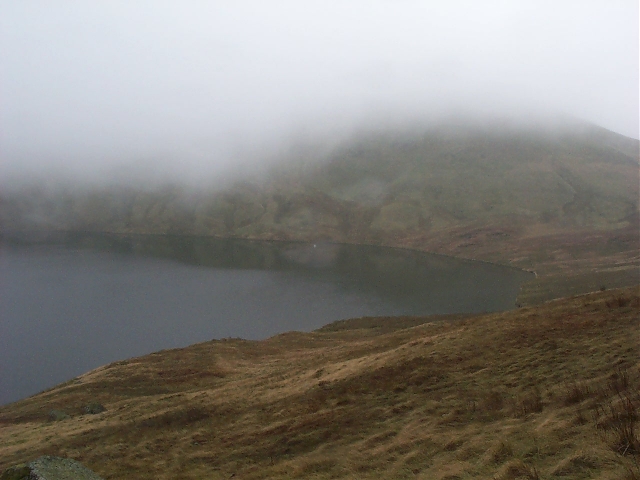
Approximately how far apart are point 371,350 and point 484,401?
17.6 metres

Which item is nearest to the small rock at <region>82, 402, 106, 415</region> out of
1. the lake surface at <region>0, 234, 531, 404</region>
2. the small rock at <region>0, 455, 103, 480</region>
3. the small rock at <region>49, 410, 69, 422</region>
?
the small rock at <region>49, 410, 69, 422</region>

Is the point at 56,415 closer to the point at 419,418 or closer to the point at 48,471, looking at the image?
the point at 48,471

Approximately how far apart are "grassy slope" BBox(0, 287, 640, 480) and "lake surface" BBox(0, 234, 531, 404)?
37243 mm

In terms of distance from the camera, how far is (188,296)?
340 feet

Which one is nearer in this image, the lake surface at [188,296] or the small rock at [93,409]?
the small rock at [93,409]

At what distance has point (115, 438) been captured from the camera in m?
22.8

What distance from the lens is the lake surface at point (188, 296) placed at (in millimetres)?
68812

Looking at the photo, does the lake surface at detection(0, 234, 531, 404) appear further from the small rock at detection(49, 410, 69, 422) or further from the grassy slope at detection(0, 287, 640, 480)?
the grassy slope at detection(0, 287, 640, 480)

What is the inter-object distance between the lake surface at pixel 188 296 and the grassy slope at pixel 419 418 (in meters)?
37.2

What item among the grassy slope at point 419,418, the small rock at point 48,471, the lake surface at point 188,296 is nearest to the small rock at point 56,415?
the grassy slope at point 419,418

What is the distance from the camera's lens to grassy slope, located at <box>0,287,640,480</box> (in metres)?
12.0

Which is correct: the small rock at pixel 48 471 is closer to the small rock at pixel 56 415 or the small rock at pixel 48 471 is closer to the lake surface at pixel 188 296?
the small rock at pixel 56 415

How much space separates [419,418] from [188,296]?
307 feet

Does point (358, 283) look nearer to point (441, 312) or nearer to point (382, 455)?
point (441, 312)
